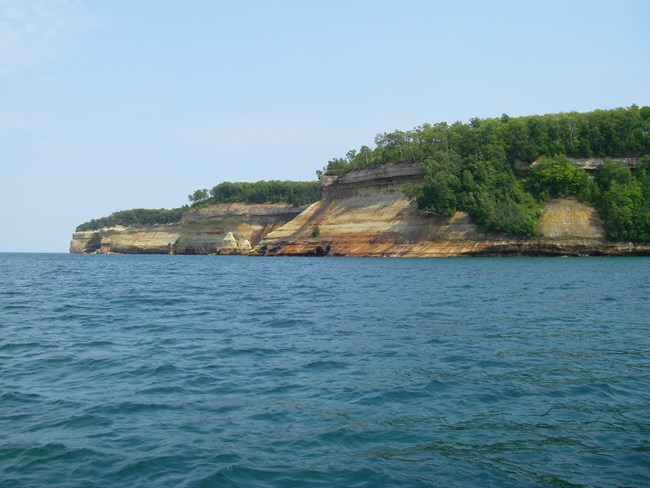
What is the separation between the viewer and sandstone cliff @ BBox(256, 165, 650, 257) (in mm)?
73125

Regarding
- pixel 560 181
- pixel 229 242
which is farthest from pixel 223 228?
pixel 560 181

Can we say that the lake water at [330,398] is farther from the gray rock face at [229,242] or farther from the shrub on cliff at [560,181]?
the gray rock face at [229,242]

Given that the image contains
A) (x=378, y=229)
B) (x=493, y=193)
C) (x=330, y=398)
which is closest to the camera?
(x=330, y=398)

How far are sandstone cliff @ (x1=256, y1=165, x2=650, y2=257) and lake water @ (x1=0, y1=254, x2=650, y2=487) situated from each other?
174 feet

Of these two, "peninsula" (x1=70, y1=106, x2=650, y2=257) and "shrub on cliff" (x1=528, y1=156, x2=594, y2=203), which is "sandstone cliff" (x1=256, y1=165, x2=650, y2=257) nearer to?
"peninsula" (x1=70, y1=106, x2=650, y2=257)

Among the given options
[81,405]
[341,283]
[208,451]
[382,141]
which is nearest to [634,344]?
[208,451]

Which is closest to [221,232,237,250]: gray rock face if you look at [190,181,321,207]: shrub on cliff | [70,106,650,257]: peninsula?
[190,181,321,207]: shrub on cliff

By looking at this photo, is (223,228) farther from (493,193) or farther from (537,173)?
(537,173)

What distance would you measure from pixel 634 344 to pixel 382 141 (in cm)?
9887

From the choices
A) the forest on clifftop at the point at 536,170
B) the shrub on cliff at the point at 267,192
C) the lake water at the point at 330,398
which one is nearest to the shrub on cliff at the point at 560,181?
the forest on clifftop at the point at 536,170

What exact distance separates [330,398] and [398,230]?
2930 inches

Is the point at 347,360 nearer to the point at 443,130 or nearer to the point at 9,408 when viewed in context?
the point at 9,408

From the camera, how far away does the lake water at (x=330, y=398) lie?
8.21 m

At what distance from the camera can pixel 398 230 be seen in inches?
3344
